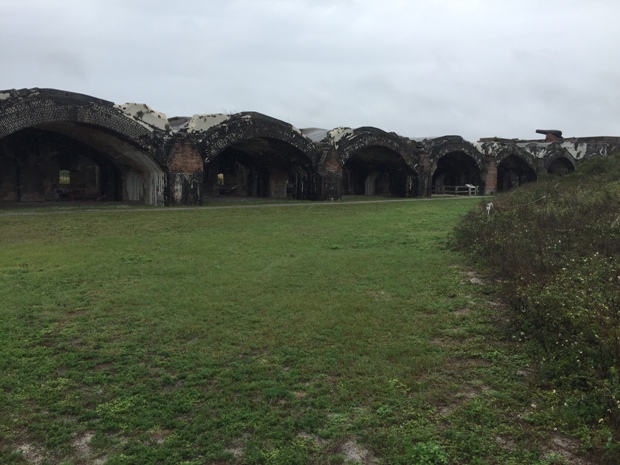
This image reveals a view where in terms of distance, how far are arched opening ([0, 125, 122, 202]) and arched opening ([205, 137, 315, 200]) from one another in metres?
4.77

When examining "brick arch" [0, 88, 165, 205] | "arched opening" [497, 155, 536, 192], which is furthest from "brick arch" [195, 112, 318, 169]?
"arched opening" [497, 155, 536, 192]

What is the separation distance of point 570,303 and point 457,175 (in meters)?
30.2

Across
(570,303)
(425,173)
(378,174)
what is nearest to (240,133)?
(425,173)

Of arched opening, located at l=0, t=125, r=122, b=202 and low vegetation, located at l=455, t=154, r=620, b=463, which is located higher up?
arched opening, located at l=0, t=125, r=122, b=202

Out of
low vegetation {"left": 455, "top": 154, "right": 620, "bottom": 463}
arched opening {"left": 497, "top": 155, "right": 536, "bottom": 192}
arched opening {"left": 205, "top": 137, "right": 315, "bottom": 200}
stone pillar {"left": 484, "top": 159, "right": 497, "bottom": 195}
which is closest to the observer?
low vegetation {"left": 455, "top": 154, "right": 620, "bottom": 463}

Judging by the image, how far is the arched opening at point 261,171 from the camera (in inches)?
890

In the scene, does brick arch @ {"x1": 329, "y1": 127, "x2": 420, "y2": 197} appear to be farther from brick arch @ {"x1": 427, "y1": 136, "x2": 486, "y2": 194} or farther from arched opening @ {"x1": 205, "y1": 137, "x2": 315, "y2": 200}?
arched opening @ {"x1": 205, "y1": 137, "x2": 315, "y2": 200}

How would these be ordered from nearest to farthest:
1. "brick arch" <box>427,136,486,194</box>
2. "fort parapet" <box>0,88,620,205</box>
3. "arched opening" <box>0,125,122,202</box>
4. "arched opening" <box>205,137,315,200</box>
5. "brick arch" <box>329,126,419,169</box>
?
"fort parapet" <box>0,88,620,205</box> < "arched opening" <box>0,125,122,202</box> < "arched opening" <box>205,137,315,200</box> < "brick arch" <box>329,126,419,169</box> < "brick arch" <box>427,136,486,194</box>

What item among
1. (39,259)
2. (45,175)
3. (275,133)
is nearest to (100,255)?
(39,259)

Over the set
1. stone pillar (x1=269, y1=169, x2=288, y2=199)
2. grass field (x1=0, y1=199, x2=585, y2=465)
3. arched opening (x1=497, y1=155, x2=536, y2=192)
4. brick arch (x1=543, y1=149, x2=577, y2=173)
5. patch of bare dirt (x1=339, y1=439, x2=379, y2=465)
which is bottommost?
patch of bare dirt (x1=339, y1=439, x2=379, y2=465)

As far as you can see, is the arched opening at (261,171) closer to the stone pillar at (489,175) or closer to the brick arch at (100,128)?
the brick arch at (100,128)

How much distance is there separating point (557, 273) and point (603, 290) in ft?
3.27

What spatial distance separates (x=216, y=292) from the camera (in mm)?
6258

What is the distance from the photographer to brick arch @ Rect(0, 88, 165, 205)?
581 inches
